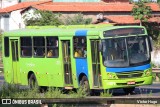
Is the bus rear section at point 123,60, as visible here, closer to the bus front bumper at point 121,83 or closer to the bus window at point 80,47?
the bus front bumper at point 121,83

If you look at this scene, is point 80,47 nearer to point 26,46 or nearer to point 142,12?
point 26,46

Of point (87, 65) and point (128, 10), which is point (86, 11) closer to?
point (128, 10)

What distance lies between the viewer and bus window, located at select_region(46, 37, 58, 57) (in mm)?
27359

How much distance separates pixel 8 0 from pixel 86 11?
64.3 feet

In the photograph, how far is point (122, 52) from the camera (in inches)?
979

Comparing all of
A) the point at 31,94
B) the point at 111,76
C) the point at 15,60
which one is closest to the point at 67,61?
the point at 111,76

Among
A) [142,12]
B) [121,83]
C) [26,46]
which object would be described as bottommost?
[142,12]

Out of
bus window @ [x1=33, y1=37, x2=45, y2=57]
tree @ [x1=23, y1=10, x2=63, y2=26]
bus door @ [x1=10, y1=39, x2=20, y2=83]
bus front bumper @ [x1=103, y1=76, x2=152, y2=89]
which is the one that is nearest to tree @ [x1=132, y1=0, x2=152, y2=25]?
tree @ [x1=23, y1=10, x2=63, y2=26]

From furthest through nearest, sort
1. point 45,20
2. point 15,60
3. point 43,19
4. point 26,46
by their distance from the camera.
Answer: point 43,19 → point 45,20 → point 15,60 → point 26,46

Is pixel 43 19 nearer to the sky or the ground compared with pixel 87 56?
nearer to the ground

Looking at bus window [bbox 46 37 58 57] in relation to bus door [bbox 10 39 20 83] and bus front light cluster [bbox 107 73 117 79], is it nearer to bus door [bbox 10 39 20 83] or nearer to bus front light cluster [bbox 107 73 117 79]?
bus door [bbox 10 39 20 83]

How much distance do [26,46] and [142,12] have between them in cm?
4236

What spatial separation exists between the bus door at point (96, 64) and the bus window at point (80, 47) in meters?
0.45

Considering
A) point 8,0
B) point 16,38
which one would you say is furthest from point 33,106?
point 8,0
